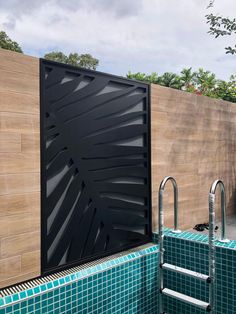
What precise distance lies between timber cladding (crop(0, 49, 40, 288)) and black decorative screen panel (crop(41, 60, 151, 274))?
8cm

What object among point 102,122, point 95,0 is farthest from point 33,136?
point 95,0

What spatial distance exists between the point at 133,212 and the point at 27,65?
5.50ft

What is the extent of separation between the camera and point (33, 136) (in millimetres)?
2094

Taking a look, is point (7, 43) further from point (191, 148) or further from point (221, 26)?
point (191, 148)

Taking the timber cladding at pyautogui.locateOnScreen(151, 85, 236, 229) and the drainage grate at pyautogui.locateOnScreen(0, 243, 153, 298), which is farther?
the timber cladding at pyautogui.locateOnScreen(151, 85, 236, 229)

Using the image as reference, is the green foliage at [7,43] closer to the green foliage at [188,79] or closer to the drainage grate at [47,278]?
the green foliage at [188,79]

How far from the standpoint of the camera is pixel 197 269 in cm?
255

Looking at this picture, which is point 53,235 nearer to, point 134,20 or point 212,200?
point 212,200

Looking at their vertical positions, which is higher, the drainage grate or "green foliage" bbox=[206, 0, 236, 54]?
"green foliage" bbox=[206, 0, 236, 54]

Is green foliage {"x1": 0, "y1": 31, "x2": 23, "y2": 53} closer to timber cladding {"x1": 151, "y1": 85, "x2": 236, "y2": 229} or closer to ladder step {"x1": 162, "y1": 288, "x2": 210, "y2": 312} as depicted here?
timber cladding {"x1": 151, "y1": 85, "x2": 236, "y2": 229}

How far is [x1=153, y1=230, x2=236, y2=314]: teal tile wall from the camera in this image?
7.68 ft

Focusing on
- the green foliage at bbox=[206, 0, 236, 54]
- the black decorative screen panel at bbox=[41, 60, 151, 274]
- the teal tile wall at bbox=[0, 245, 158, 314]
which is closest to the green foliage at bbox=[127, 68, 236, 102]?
the green foliage at bbox=[206, 0, 236, 54]

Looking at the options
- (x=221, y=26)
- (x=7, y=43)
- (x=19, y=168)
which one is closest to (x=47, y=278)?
(x=19, y=168)

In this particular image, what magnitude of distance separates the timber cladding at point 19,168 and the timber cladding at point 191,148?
140 cm
